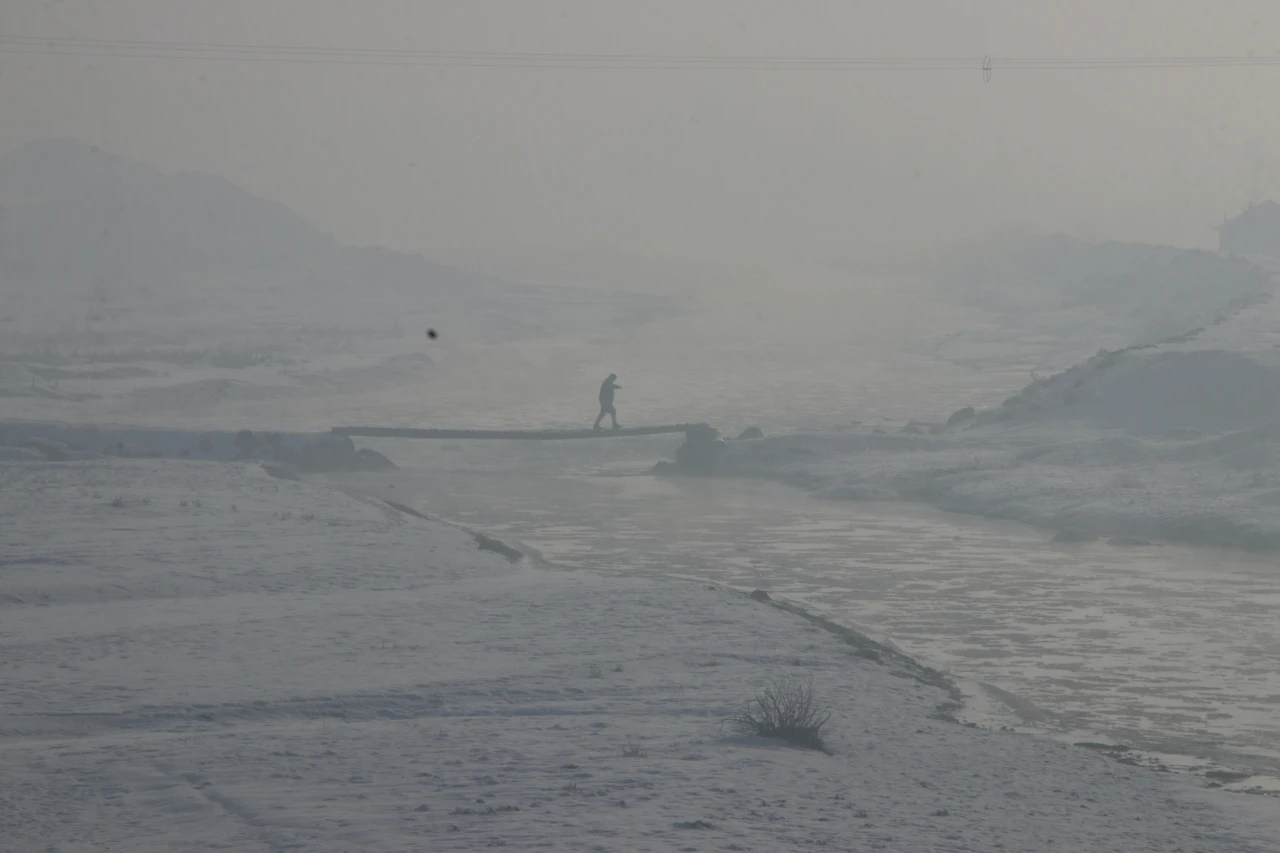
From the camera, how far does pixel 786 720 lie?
1043cm

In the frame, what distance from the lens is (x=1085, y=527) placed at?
2448 cm

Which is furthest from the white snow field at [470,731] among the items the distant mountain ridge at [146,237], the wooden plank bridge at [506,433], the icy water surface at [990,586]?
the distant mountain ridge at [146,237]

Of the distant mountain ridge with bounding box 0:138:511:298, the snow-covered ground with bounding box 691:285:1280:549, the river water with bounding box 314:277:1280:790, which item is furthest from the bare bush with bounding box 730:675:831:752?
the distant mountain ridge with bounding box 0:138:511:298

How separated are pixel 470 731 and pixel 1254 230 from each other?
131549mm

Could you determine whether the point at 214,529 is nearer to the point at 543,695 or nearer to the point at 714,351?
the point at 543,695

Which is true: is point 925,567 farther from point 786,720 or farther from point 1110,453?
point 1110,453

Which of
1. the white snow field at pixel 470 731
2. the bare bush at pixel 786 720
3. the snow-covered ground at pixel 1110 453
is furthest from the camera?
the snow-covered ground at pixel 1110 453

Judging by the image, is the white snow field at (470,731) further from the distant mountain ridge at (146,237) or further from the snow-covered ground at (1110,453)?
the distant mountain ridge at (146,237)

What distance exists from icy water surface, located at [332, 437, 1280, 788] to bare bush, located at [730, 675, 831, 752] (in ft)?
7.00

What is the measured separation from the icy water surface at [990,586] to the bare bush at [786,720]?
2.13 metres

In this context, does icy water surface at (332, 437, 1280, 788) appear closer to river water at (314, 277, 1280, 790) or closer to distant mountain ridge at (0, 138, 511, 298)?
river water at (314, 277, 1280, 790)

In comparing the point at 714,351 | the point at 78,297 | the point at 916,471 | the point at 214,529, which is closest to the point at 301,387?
the point at 714,351

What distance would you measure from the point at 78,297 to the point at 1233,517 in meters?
90.9

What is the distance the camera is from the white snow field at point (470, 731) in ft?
27.2
